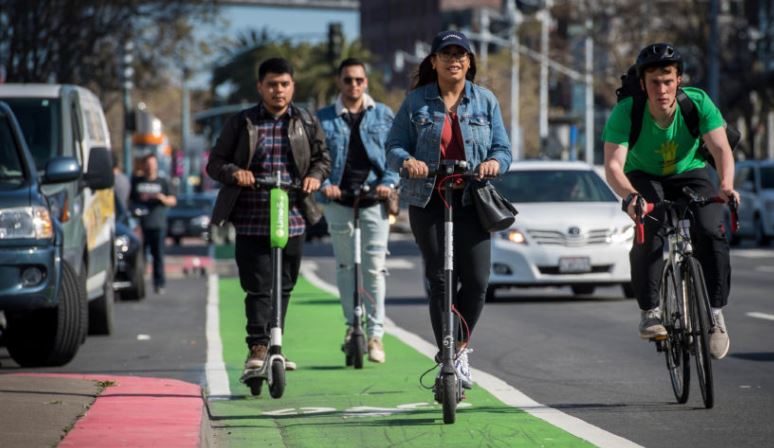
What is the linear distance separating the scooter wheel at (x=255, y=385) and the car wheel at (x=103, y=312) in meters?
5.44

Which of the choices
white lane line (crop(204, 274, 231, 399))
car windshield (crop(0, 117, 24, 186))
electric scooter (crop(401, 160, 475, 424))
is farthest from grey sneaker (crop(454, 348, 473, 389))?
car windshield (crop(0, 117, 24, 186))

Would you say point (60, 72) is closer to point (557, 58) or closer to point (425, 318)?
point (425, 318)

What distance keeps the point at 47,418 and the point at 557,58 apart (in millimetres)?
65109

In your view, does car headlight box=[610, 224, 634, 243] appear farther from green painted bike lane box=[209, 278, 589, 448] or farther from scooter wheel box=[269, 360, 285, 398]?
scooter wheel box=[269, 360, 285, 398]

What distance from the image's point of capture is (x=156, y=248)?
22.7 m

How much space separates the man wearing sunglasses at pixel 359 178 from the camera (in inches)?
459

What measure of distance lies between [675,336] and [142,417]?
274 centimetres

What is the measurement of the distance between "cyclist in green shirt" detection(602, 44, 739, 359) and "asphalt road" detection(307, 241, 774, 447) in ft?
1.60

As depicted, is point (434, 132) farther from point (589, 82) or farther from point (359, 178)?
point (589, 82)

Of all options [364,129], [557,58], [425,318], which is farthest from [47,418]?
[557,58]

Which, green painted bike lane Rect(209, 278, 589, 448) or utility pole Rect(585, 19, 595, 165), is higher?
utility pole Rect(585, 19, 595, 165)

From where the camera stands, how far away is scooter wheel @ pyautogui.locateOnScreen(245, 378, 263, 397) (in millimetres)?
9664

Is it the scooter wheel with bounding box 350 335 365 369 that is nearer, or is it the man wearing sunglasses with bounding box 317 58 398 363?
the scooter wheel with bounding box 350 335 365 369

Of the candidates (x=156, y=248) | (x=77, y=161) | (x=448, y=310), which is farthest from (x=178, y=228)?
(x=448, y=310)
